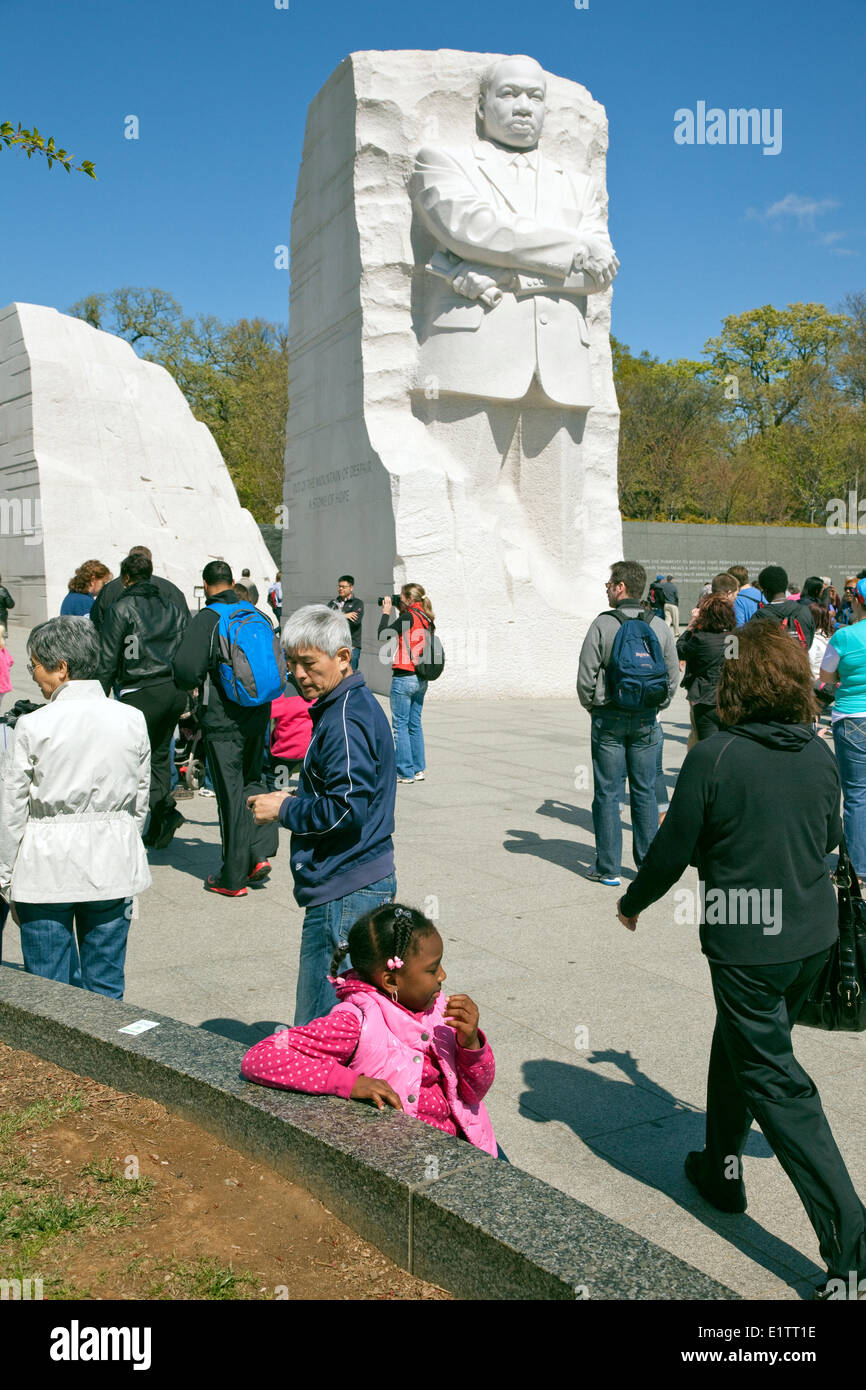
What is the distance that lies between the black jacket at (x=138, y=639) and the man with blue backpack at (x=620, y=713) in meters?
2.60

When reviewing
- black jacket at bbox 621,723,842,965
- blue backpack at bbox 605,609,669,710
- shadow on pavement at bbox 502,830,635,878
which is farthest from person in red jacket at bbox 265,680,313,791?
black jacket at bbox 621,723,842,965

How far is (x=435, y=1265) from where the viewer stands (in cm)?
248

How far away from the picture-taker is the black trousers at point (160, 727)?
6965 millimetres

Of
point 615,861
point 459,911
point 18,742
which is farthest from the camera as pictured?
point 615,861

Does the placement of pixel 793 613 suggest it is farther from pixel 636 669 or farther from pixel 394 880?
pixel 394 880

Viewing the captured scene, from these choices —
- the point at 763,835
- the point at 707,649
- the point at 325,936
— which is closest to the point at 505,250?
the point at 707,649

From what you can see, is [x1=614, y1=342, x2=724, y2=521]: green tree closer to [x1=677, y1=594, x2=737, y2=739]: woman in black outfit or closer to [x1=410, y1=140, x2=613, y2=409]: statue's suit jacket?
[x1=410, y1=140, x2=613, y2=409]: statue's suit jacket

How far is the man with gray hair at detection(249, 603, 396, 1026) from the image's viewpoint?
334 cm

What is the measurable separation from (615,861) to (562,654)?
9.31m

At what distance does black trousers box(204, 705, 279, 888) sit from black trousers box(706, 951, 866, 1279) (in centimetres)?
373

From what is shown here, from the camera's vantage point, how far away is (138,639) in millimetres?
6891

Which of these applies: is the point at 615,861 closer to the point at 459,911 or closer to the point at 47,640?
the point at 459,911
